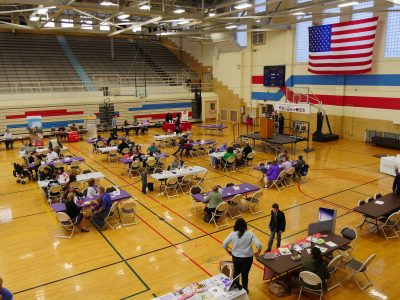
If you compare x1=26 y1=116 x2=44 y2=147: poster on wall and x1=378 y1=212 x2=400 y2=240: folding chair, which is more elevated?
x1=26 y1=116 x2=44 y2=147: poster on wall

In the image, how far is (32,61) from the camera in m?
30.8

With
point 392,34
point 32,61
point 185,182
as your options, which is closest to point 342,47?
point 392,34

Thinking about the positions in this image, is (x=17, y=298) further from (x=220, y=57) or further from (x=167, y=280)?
(x=220, y=57)

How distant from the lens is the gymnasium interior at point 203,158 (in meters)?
7.62

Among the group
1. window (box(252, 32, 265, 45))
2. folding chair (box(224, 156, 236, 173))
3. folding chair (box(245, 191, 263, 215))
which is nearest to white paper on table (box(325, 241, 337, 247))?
folding chair (box(245, 191, 263, 215))

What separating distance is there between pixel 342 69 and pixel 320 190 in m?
12.3

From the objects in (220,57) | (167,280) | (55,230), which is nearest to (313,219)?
(167,280)

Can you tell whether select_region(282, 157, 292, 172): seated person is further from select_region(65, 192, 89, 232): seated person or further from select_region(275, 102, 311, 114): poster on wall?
select_region(65, 192, 89, 232): seated person

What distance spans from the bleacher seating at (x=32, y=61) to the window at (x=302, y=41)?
18802 millimetres

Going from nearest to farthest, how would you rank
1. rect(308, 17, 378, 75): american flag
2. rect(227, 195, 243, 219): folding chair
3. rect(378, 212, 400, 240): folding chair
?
rect(378, 212, 400, 240): folding chair, rect(227, 195, 243, 219): folding chair, rect(308, 17, 378, 75): american flag

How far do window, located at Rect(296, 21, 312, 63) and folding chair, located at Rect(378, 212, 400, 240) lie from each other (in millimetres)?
18012

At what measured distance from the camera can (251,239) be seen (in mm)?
6504

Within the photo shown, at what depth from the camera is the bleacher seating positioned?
1123 inches

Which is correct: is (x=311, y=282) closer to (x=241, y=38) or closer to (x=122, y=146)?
(x=122, y=146)
